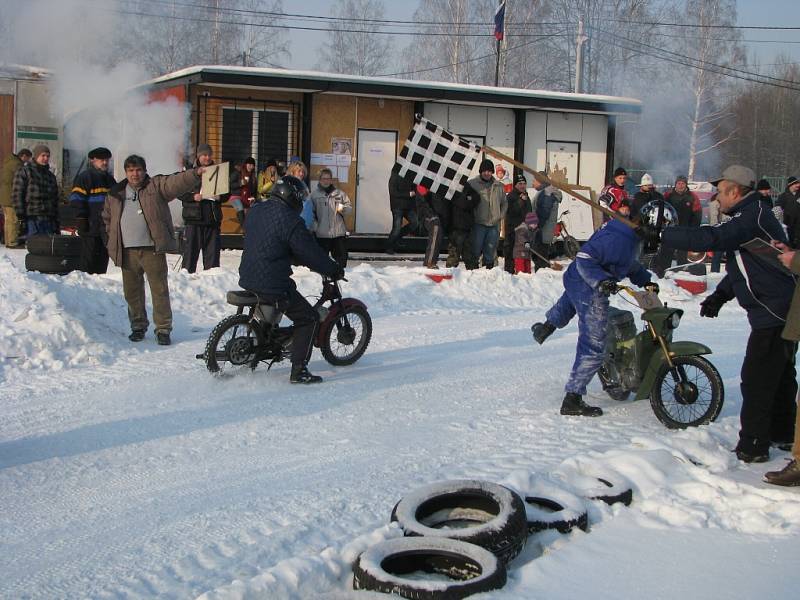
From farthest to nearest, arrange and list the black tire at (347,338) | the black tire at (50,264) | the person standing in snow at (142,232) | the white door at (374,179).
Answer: the white door at (374,179) < the black tire at (50,264) < the person standing in snow at (142,232) < the black tire at (347,338)

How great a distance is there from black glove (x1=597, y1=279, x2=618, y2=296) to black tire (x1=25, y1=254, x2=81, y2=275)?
Answer: 25.3ft

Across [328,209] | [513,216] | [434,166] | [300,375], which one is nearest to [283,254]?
[300,375]

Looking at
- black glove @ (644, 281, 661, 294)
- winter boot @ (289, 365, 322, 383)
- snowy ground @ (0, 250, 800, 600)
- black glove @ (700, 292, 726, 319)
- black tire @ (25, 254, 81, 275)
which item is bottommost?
snowy ground @ (0, 250, 800, 600)

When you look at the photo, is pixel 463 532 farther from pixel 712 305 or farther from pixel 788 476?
pixel 712 305

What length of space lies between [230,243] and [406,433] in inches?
492

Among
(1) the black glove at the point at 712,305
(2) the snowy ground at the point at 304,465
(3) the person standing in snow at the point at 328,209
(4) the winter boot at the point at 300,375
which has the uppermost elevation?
(3) the person standing in snow at the point at 328,209

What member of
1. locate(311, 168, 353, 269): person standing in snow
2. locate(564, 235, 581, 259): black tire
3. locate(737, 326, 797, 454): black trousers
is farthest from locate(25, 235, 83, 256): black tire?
locate(564, 235, 581, 259): black tire

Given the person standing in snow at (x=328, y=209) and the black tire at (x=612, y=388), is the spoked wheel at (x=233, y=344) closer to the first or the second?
the black tire at (x=612, y=388)

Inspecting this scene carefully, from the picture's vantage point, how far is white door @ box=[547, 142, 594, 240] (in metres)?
21.5

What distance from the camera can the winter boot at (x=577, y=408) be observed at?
7.73 metres

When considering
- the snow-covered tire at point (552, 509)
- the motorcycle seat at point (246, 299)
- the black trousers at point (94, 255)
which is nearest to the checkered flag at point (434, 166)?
the black trousers at point (94, 255)

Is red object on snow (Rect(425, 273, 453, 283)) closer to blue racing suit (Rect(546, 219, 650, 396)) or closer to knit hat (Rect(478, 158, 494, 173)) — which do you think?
knit hat (Rect(478, 158, 494, 173))

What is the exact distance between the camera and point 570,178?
883 inches

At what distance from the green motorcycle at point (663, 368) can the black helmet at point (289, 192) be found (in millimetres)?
2790
